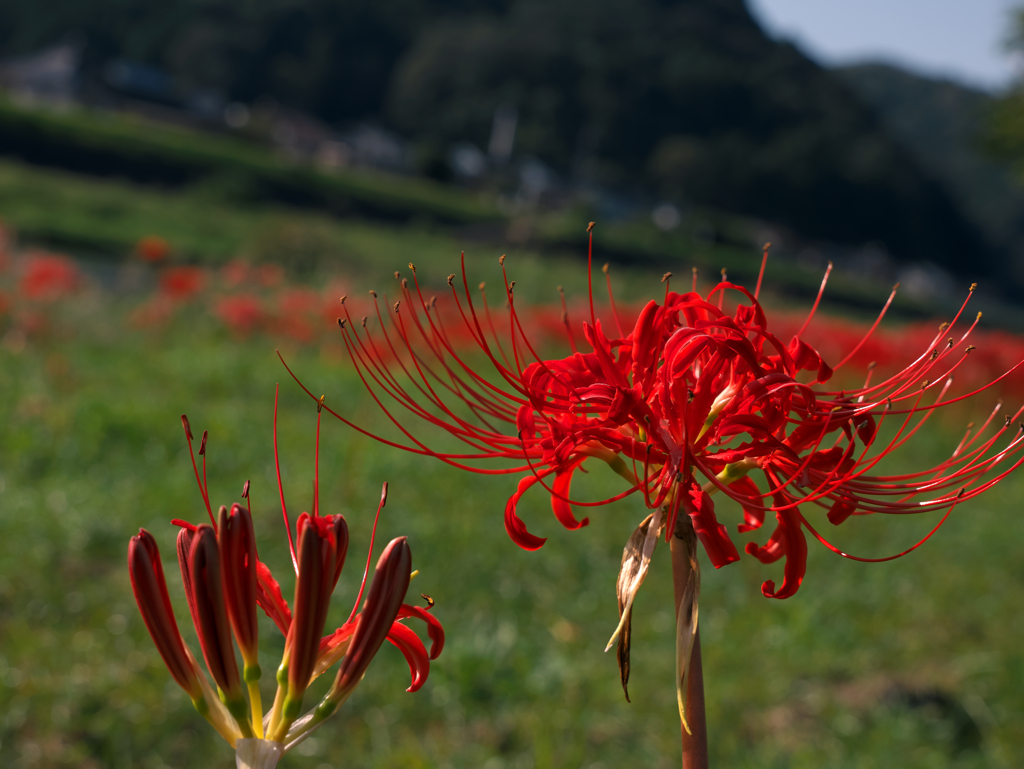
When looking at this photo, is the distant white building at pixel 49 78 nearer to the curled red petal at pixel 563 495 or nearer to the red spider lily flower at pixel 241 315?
the red spider lily flower at pixel 241 315

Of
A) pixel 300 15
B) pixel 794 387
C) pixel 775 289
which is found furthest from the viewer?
Answer: pixel 300 15

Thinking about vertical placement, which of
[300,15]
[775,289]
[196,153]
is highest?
[300,15]

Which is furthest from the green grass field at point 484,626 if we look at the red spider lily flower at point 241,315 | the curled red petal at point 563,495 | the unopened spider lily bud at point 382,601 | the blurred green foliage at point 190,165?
the blurred green foliage at point 190,165

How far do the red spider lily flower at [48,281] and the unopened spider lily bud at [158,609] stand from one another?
6.97 metres

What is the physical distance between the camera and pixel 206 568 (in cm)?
64

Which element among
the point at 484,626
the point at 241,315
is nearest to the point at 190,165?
the point at 241,315

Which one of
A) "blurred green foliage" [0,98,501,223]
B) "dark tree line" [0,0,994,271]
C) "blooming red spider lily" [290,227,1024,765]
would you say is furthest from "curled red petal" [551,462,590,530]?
"dark tree line" [0,0,994,271]

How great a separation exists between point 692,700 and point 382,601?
0.27 metres

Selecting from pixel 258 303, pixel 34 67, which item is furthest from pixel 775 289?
pixel 34 67

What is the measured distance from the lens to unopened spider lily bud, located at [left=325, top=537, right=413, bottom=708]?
2.16ft

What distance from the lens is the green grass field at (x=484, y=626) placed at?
289cm

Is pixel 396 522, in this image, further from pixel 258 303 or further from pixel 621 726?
pixel 258 303

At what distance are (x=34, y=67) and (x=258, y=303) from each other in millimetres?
54092

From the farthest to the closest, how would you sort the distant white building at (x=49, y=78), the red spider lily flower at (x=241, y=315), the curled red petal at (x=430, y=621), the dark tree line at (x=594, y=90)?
the dark tree line at (x=594, y=90) → the distant white building at (x=49, y=78) → the red spider lily flower at (x=241, y=315) → the curled red petal at (x=430, y=621)
